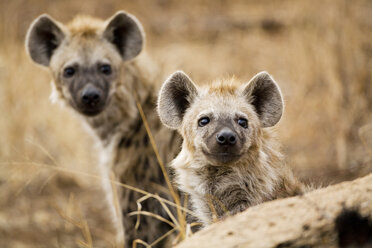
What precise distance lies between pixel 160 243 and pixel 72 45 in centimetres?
176

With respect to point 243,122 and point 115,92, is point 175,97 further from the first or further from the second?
point 115,92

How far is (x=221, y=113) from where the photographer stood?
2.81 metres

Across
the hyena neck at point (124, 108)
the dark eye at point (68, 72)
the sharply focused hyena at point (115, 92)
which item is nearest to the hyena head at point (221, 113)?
the sharply focused hyena at point (115, 92)

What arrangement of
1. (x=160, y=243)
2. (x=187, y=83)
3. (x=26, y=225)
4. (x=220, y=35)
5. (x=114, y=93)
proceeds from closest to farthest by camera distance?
(x=187, y=83), (x=160, y=243), (x=114, y=93), (x=26, y=225), (x=220, y=35)

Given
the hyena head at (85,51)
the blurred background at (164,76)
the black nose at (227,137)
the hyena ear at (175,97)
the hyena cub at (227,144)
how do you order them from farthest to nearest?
the blurred background at (164,76) → the hyena head at (85,51) → the hyena ear at (175,97) → the hyena cub at (227,144) → the black nose at (227,137)

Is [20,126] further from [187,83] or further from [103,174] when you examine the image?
[187,83]

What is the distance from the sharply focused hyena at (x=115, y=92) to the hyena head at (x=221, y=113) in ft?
2.09

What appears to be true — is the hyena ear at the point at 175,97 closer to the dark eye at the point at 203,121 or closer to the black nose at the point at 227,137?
the dark eye at the point at 203,121

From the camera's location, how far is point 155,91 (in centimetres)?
402

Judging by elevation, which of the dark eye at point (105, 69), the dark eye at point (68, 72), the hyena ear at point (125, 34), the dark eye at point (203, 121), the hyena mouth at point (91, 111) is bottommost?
the dark eye at point (203, 121)

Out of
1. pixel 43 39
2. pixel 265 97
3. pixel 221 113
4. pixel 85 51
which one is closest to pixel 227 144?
pixel 221 113

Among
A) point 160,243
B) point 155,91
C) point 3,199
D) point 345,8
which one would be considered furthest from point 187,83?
point 345,8

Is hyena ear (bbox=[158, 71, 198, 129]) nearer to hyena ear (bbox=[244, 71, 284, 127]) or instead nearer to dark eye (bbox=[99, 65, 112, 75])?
hyena ear (bbox=[244, 71, 284, 127])

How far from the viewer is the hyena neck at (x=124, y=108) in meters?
3.95
